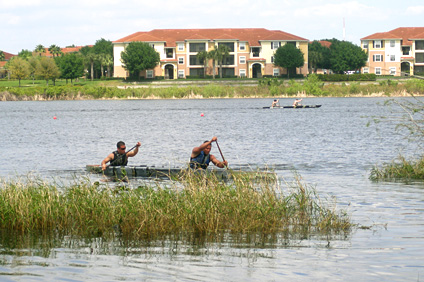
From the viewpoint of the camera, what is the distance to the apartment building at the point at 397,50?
132375mm

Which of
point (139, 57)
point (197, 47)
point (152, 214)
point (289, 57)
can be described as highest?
point (197, 47)

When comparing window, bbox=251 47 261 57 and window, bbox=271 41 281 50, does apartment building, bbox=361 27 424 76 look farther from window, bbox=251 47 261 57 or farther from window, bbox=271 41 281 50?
window, bbox=251 47 261 57

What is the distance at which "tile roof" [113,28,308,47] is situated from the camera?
134000mm

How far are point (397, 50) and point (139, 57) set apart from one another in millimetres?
50709

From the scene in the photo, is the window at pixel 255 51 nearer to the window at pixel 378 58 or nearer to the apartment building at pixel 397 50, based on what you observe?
the apartment building at pixel 397 50

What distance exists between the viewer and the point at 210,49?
438 ft

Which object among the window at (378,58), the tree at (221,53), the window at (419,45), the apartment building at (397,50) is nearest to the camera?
the tree at (221,53)

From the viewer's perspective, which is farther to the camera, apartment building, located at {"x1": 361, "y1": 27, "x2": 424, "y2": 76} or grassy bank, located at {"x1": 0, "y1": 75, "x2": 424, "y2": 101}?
apartment building, located at {"x1": 361, "y1": 27, "x2": 424, "y2": 76}

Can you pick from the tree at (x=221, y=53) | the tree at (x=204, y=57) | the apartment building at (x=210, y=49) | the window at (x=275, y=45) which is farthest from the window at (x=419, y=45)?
the tree at (x=204, y=57)

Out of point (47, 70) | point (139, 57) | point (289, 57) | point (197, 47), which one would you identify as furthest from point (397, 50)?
point (47, 70)

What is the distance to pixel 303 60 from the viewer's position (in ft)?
416

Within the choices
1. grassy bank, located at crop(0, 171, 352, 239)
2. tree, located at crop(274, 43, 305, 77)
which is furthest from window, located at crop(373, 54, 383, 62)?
grassy bank, located at crop(0, 171, 352, 239)

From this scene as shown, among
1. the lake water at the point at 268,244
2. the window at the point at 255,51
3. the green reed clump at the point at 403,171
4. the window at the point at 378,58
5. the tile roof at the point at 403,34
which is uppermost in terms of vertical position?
the tile roof at the point at 403,34

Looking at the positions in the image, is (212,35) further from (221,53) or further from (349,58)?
(349,58)
